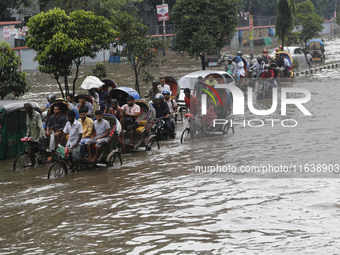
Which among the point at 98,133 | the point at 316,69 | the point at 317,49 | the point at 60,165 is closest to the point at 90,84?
the point at 98,133

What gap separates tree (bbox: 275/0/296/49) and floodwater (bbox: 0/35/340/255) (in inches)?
855

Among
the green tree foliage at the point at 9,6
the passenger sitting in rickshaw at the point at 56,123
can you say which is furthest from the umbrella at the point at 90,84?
the green tree foliage at the point at 9,6

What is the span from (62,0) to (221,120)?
26.5 meters


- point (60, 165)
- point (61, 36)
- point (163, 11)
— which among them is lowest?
point (60, 165)

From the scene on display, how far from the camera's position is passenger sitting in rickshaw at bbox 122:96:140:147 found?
13.9m

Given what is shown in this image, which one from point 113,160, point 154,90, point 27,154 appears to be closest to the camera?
point 113,160

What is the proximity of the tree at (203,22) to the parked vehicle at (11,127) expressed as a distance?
13636mm

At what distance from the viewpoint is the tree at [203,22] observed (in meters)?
25.6

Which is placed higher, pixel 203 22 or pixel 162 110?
pixel 203 22

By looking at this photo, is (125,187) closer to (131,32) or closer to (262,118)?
(262,118)

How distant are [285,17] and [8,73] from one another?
2294 centimetres

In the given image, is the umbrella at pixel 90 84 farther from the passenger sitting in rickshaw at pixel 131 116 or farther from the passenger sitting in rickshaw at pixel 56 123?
the passenger sitting in rickshaw at pixel 56 123

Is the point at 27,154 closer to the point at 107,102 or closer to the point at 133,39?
the point at 107,102

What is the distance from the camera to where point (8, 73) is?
52.4 feet
